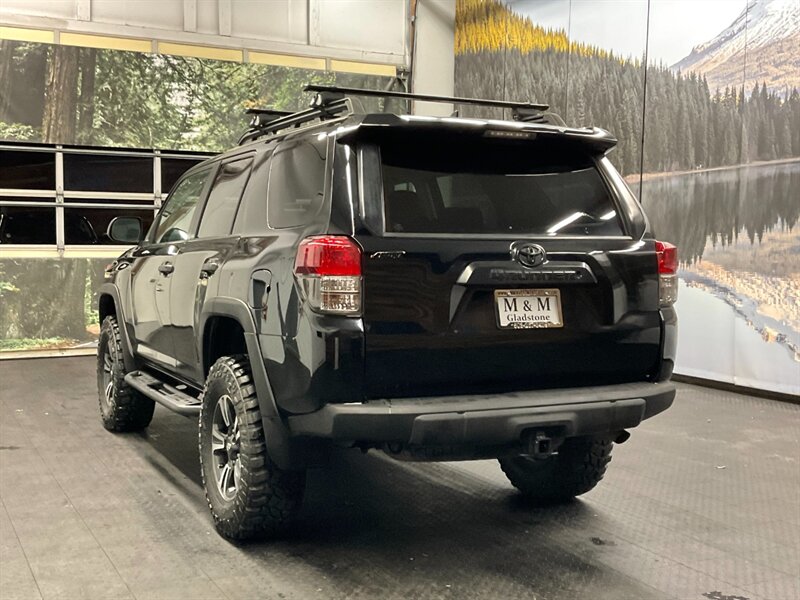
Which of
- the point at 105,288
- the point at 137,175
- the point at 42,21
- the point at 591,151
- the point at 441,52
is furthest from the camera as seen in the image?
the point at 441,52

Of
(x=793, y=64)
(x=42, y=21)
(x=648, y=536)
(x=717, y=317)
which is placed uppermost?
(x=42, y=21)

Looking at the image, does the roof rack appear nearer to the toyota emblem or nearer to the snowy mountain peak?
the toyota emblem

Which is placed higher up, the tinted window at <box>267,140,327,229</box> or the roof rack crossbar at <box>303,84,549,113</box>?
the roof rack crossbar at <box>303,84,549,113</box>

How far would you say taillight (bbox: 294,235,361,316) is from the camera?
289cm

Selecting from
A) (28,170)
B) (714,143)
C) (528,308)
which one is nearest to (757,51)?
(714,143)

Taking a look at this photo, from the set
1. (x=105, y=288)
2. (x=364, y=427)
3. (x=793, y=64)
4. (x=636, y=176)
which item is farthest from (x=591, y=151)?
(x=636, y=176)

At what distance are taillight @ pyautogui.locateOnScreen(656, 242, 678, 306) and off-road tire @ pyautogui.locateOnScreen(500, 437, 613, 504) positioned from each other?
2.90 ft

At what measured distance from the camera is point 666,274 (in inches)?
136

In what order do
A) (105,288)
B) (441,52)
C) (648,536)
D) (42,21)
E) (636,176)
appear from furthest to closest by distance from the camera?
(441,52) → (42,21) → (636,176) → (105,288) → (648,536)

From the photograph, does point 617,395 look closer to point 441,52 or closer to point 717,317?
point 717,317

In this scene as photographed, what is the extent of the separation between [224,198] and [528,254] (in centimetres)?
180

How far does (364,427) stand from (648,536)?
1.69 m

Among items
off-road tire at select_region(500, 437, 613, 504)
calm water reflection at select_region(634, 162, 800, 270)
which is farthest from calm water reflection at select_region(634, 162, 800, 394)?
off-road tire at select_region(500, 437, 613, 504)

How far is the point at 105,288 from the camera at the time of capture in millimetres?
5828
